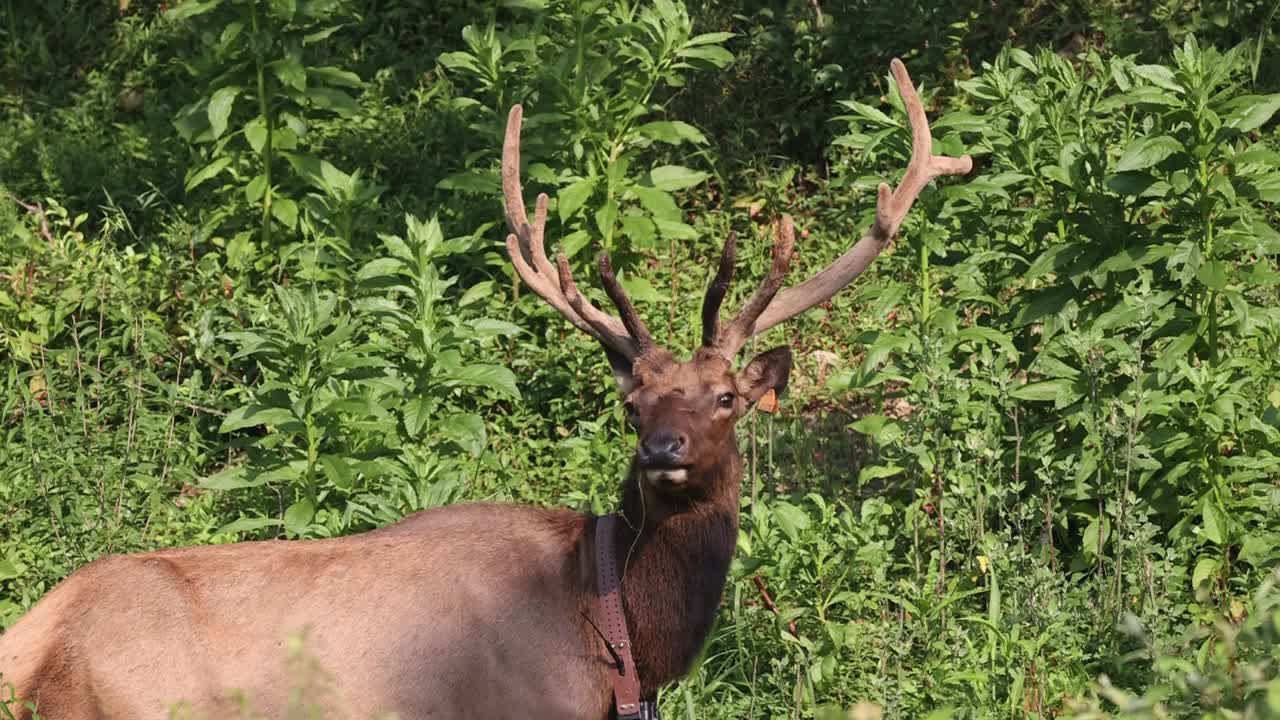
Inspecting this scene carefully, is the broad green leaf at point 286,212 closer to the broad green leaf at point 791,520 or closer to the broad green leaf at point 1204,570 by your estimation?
the broad green leaf at point 791,520

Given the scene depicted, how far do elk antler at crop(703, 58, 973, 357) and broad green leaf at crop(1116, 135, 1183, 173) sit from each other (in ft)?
1.99

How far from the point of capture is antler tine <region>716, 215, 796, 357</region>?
20.0 feet

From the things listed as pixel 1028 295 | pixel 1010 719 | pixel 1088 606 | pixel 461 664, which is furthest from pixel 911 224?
pixel 461 664

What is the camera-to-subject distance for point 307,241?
9.16 meters

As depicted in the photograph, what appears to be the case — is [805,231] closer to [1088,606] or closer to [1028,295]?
[1028,295]

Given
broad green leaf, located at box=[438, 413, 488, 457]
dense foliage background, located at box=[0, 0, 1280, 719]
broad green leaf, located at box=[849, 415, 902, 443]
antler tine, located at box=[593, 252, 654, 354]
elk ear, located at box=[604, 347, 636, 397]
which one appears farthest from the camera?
broad green leaf, located at box=[438, 413, 488, 457]

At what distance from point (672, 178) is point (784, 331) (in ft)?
3.61

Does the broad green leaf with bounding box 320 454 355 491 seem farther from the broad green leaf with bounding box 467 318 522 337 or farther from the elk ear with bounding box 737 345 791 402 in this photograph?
the elk ear with bounding box 737 345 791 402

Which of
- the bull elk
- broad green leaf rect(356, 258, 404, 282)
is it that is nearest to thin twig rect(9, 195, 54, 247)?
broad green leaf rect(356, 258, 404, 282)

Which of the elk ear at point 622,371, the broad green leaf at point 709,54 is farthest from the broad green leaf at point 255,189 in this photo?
the elk ear at point 622,371

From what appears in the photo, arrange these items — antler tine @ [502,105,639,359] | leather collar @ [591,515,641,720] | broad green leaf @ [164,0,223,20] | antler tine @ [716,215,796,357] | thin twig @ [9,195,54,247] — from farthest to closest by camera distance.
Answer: thin twig @ [9,195,54,247] < broad green leaf @ [164,0,223,20] < antler tine @ [502,105,639,359] < antler tine @ [716,215,796,357] < leather collar @ [591,515,641,720]

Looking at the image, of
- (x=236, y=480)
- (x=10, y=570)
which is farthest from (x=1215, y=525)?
(x=10, y=570)

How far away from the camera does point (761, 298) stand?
6164 millimetres

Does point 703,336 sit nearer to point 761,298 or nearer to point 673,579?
point 761,298
